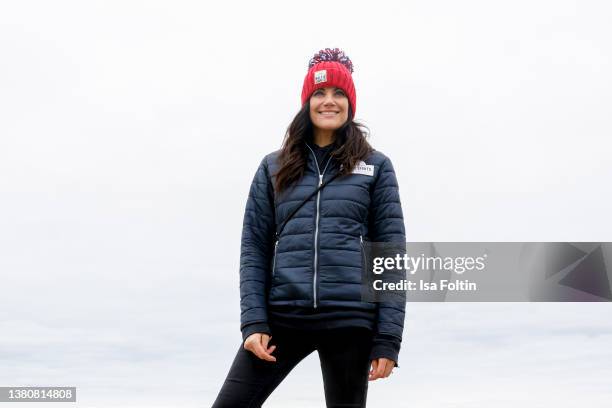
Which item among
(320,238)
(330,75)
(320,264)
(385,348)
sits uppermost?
(330,75)

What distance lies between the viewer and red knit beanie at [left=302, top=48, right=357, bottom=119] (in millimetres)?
5129

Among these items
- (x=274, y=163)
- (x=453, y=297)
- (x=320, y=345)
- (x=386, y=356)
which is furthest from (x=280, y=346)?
(x=453, y=297)

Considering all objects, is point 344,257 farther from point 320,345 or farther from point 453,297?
point 453,297

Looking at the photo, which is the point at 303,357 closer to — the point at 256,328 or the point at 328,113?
the point at 256,328

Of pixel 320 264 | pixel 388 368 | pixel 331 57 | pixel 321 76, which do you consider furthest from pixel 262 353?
pixel 331 57

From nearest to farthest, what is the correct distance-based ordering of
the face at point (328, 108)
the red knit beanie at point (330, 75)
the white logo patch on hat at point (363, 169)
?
the white logo patch on hat at point (363, 169) → the face at point (328, 108) → the red knit beanie at point (330, 75)

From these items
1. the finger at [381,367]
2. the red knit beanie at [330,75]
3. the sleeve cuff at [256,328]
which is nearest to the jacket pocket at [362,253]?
the finger at [381,367]

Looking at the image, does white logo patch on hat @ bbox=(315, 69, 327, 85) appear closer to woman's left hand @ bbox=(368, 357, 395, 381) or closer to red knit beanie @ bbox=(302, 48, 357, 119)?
red knit beanie @ bbox=(302, 48, 357, 119)

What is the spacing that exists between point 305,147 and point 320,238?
707mm

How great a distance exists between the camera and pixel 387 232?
187 inches

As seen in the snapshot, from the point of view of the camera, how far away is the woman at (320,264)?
4543 millimetres

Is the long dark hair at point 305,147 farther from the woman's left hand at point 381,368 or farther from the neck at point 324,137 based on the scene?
the woman's left hand at point 381,368

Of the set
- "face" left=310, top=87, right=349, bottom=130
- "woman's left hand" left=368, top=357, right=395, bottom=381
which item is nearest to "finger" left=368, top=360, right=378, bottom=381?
"woman's left hand" left=368, top=357, right=395, bottom=381

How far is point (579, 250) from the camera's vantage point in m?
6.47
